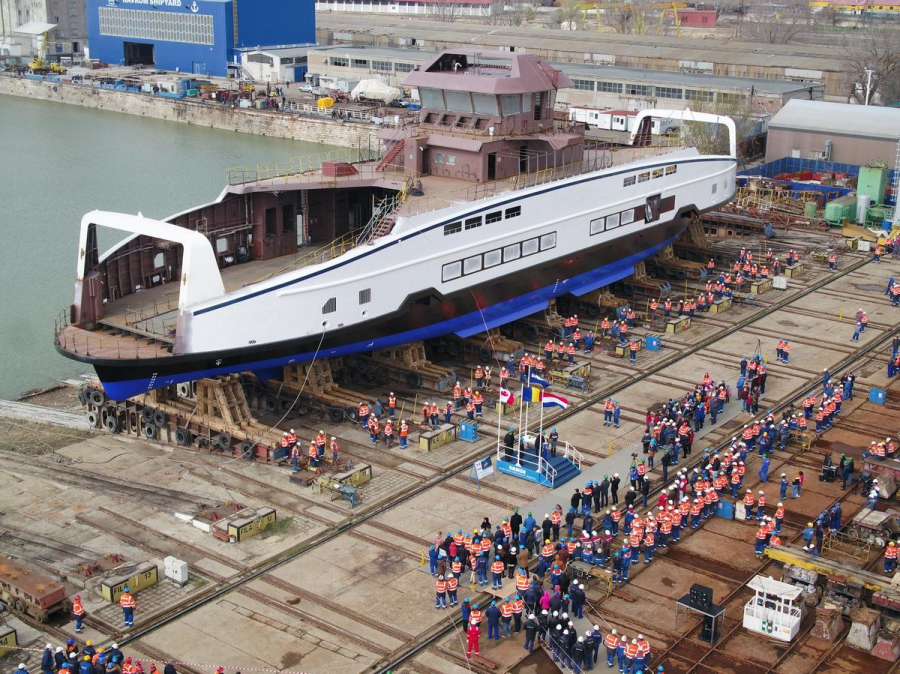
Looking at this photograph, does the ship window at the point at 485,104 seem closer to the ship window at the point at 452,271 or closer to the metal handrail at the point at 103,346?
the ship window at the point at 452,271

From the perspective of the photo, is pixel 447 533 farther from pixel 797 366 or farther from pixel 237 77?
pixel 237 77

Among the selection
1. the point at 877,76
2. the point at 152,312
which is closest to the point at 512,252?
the point at 152,312

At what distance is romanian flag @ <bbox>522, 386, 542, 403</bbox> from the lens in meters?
26.6

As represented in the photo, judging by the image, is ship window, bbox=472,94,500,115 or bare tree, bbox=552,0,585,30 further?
bare tree, bbox=552,0,585,30

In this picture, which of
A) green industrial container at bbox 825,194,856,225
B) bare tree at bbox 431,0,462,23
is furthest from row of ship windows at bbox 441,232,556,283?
bare tree at bbox 431,0,462,23

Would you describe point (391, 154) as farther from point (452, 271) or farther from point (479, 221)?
point (452, 271)

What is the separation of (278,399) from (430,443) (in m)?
4.83

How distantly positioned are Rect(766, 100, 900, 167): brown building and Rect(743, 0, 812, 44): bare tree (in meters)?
62.8

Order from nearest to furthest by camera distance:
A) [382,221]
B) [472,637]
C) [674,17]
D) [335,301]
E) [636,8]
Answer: [472,637]
[335,301]
[382,221]
[636,8]
[674,17]

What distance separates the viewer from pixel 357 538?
23.9 meters

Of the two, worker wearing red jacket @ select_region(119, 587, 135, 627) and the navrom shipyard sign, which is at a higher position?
the navrom shipyard sign

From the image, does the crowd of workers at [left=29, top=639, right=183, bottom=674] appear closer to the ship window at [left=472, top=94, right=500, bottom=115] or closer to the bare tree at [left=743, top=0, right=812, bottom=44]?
the ship window at [left=472, top=94, right=500, bottom=115]

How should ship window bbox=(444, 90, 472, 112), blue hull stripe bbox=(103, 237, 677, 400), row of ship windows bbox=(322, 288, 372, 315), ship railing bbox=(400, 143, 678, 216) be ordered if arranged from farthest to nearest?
ship window bbox=(444, 90, 472, 112), ship railing bbox=(400, 143, 678, 216), row of ship windows bbox=(322, 288, 372, 315), blue hull stripe bbox=(103, 237, 677, 400)

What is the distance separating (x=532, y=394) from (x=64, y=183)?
46.7 metres
